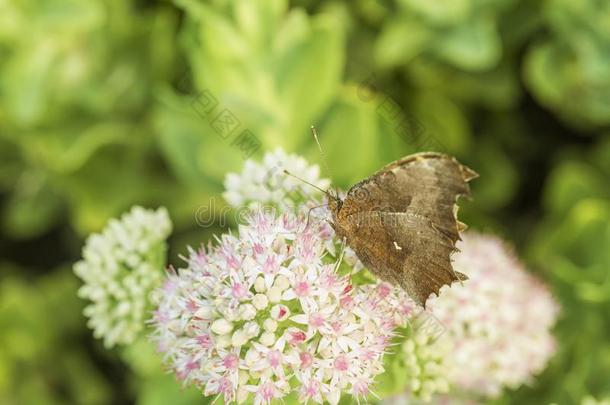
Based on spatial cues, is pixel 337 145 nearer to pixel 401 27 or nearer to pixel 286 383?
pixel 401 27

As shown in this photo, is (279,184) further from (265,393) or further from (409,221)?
(265,393)

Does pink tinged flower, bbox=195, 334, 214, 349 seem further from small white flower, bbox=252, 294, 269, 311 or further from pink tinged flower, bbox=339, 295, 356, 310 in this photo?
pink tinged flower, bbox=339, 295, 356, 310

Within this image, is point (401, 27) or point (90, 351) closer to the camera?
point (401, 27)

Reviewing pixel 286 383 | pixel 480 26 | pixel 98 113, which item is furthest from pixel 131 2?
pixel 286 383

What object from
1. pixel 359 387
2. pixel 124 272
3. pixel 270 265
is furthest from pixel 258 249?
pixel 124 272

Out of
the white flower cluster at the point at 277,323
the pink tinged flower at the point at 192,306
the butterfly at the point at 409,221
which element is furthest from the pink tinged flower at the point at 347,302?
the pink tinged flower at the point at 192,306

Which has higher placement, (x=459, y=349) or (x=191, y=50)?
(x=191, y=50)

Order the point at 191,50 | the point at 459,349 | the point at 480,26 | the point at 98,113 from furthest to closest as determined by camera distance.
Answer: the point at 98,113 < the point at 480,26 < the point at 191,50 < the point at 459,349
